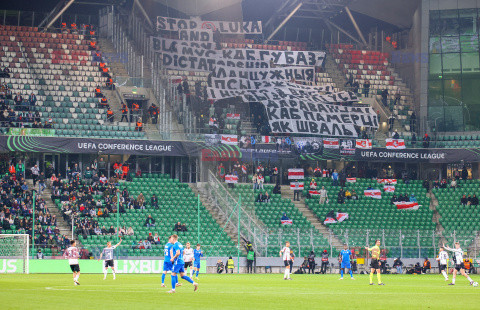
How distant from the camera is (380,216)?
61.7 metres

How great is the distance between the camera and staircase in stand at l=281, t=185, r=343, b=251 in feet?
184

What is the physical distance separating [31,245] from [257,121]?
2265 cm

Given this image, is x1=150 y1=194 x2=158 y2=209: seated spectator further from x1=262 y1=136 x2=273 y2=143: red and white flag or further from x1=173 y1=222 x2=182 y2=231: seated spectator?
x1=262 y1=136 x2=273 y2=143: red and white flag

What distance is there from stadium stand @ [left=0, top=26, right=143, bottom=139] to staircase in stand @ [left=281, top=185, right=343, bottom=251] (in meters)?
11.8

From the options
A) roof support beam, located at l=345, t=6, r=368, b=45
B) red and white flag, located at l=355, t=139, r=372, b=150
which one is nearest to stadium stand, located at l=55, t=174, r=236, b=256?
red and white flag, located at l=355, t=139, r=372, b=150

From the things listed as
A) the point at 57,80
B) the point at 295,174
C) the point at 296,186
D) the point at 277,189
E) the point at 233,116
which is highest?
the point at 57,80

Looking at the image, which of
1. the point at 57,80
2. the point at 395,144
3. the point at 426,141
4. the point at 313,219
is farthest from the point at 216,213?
the point at 426,141

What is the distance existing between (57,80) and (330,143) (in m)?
21.0

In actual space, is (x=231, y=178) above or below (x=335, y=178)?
below

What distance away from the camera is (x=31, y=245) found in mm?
48625

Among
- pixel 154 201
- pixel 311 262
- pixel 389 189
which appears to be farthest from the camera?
pixel 389 189

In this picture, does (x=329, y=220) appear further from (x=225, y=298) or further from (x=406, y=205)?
(x=225, y=298)

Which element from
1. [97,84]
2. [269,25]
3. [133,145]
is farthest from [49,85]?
[269,25]

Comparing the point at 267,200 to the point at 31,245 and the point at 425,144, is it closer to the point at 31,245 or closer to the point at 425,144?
the point at 425,144
